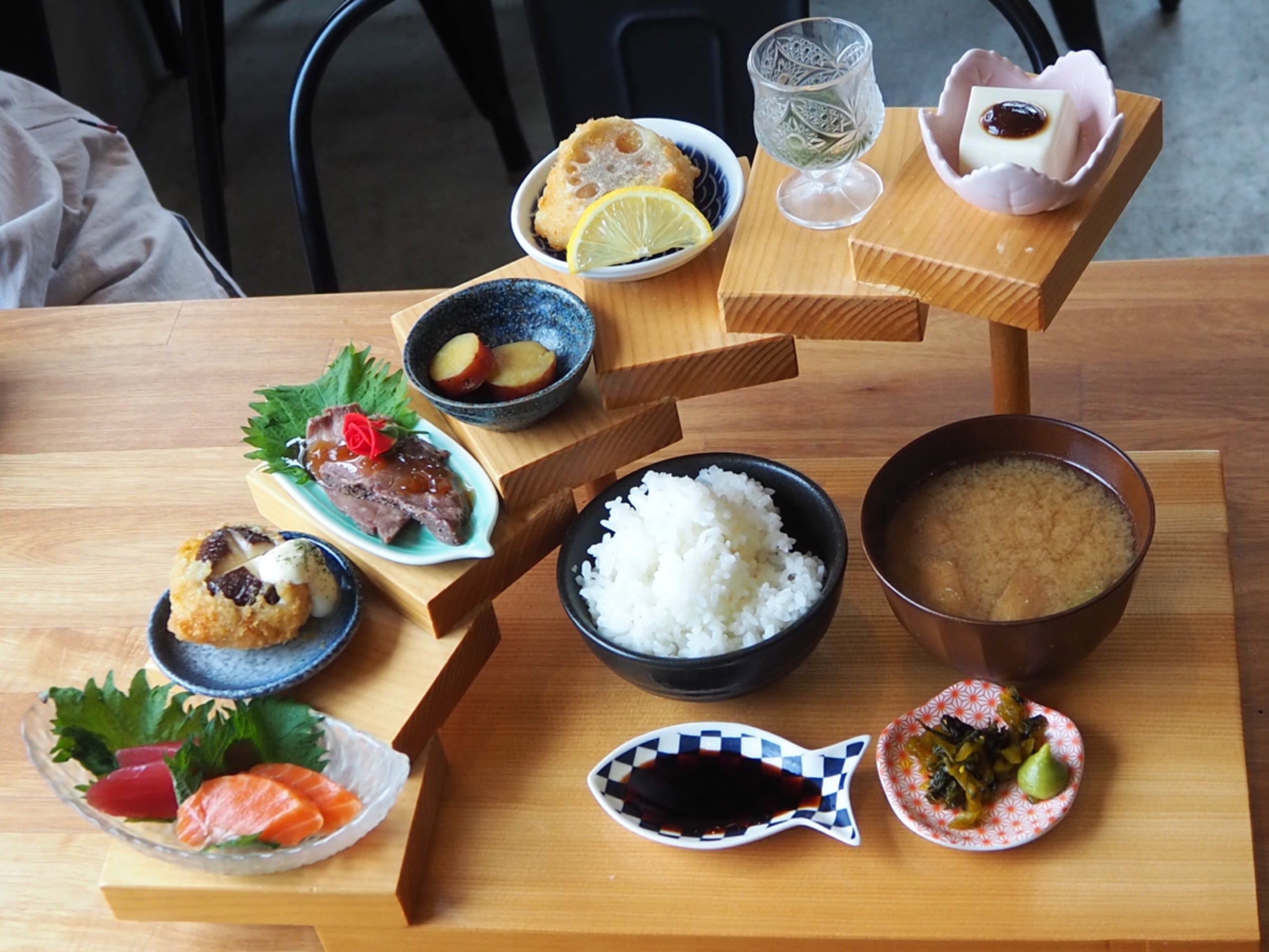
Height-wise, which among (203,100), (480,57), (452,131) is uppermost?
(203,100)

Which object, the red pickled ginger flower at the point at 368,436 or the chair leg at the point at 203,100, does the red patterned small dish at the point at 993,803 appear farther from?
the chair leg at the point at 203,100

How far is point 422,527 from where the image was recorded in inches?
46.5

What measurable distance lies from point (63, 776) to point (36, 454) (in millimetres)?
645

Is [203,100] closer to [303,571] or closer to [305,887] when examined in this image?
[303,571]

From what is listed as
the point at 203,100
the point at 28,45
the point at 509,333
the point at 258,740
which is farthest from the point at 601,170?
the point at 28,45

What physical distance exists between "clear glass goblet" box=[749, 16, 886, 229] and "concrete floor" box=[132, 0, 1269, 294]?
2055mm

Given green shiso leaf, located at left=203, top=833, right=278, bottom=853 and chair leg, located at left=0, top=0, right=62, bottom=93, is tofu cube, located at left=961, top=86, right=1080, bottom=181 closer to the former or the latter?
green shiso leaf, located at left=203, top=833, right=278, bottom=853

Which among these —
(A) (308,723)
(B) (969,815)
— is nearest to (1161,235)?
(B) (969,815)

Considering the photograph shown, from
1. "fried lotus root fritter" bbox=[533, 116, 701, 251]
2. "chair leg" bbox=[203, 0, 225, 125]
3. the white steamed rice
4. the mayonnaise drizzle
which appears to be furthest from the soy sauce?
"chair leg" bbox=[203, 0, 225, 125]

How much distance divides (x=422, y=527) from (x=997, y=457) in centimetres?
52

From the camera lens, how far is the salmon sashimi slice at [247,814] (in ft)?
3.37

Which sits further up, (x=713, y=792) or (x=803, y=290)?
(x=803, y=290)

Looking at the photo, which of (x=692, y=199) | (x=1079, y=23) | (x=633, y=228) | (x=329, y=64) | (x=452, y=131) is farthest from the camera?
(x=452, y=131)

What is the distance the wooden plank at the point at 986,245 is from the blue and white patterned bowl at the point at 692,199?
20 centimetres
